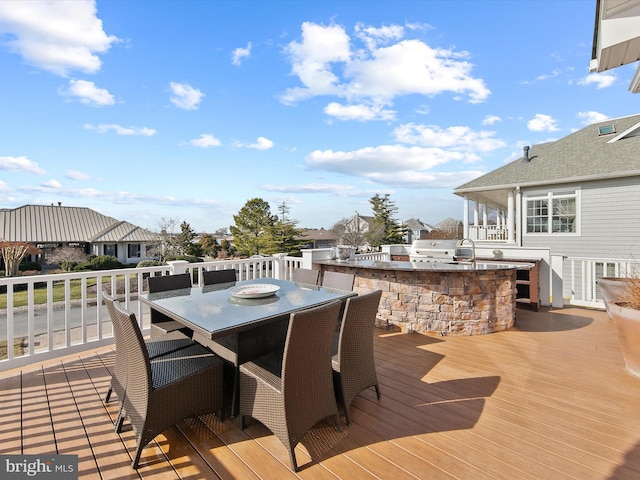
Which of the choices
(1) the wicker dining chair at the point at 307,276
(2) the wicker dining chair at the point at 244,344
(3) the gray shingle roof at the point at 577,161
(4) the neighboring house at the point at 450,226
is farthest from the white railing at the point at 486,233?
(4) the neighboring house at the point at 450,226

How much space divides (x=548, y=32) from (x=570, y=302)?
5.38 meters

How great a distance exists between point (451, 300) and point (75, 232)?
26.4 meters

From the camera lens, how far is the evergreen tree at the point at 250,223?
85.0ft

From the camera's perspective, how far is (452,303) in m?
4.13

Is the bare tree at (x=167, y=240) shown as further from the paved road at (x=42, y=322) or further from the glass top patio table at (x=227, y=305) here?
the glass top patio table at (x=227, y=305)

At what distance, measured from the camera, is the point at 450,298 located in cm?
414

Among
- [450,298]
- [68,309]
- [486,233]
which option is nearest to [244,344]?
[68,309]

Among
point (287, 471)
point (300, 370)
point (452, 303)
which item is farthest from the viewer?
point (452, 303)

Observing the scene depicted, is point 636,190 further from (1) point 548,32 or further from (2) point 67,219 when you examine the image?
(2) point 67,219

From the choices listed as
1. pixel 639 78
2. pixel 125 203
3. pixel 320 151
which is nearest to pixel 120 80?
pixel 320 151

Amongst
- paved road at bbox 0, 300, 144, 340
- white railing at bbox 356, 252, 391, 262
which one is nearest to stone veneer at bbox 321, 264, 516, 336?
white railing at bbox 356, 252, 391, 262

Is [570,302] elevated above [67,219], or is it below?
below

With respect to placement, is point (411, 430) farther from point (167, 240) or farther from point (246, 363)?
point (167, 240)

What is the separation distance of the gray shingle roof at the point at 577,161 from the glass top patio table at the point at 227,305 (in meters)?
9.88
